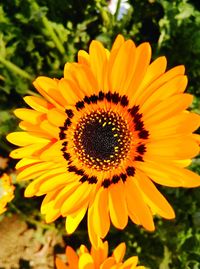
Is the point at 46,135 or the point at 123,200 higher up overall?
the point at 46,135

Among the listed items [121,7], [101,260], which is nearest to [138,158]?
[101,260]

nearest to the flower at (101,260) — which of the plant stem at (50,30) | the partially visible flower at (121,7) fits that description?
the plant stem at (50,30)

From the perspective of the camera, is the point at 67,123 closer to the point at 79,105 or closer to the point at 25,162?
the point at 79,105

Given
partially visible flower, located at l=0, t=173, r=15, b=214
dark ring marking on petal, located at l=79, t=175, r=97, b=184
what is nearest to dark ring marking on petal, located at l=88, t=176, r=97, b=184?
dark ring marking on petal, located at l=79, t=175, r=97, b=184

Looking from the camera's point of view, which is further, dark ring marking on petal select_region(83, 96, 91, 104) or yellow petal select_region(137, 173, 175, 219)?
dark ring marking on petal select_region(83, 96, 91, 104)

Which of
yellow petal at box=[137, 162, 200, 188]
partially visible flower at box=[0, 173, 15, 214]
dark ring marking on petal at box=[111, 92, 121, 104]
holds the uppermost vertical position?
dark ring marking on petal at box=[111, 92, 121, 104]

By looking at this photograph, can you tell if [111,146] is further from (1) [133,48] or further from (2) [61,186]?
(1) [133,48]

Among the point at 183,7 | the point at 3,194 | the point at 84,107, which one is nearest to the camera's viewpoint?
the point at 84,107

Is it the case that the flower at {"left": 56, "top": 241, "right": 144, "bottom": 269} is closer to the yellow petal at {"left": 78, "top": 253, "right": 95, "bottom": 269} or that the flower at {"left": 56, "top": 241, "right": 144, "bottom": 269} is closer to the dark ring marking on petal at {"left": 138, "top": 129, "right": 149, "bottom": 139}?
the yellow petal at {"left": 78, "top": 253, "right": 95, "bottom": 269}

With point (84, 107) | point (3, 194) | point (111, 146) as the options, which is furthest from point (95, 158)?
point (3, 194)
